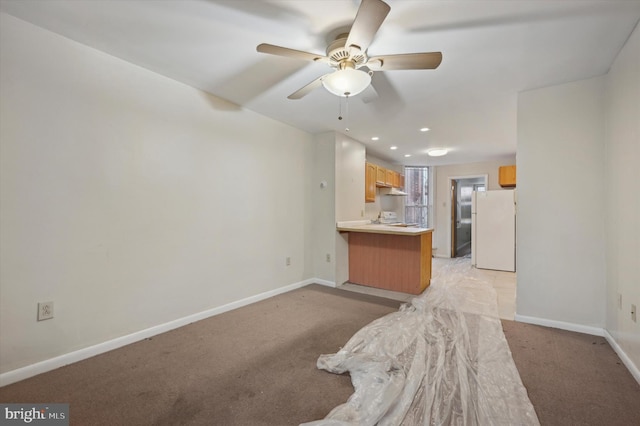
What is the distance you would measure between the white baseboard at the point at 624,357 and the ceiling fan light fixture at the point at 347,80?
266 cm

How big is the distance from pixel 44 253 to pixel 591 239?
4512mm

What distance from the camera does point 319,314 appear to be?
3061 mm

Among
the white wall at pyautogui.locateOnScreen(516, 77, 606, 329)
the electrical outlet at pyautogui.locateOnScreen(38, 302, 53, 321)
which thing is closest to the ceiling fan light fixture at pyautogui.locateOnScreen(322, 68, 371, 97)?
the white wall at pyautogui.locateOnScreen(516, 77, 606, 329)

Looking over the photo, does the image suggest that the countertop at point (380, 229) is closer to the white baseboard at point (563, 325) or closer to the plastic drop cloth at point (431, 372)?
the plastic drop cloth at point (431, 372)

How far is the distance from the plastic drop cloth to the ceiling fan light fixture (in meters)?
1.90

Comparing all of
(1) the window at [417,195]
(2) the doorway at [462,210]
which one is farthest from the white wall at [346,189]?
(2) the doorway at [462,210]

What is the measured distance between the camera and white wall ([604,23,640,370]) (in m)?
1.89

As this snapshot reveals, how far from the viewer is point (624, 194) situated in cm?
208

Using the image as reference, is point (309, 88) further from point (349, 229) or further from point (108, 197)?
point (349, 229)

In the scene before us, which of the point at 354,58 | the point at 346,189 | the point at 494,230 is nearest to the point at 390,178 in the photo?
the point at 346,189

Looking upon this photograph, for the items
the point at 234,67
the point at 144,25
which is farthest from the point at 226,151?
the point at 144,25

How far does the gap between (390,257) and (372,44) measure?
2.92 m

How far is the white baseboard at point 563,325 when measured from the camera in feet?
8.29

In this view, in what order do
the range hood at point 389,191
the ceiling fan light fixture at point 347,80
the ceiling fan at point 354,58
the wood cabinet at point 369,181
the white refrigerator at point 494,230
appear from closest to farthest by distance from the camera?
1. the ceiling fan at point 354,58
2. the ceiling fan light fixture at point 347,80
3. the wood cabinet at point 369,181
4. the white refrigerator at point 494,230
5. the range hood at point 389,191
